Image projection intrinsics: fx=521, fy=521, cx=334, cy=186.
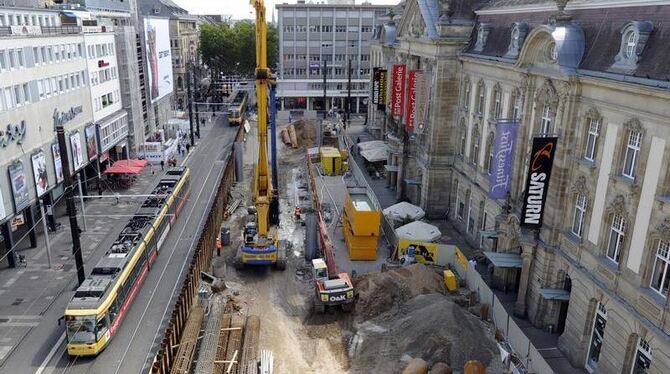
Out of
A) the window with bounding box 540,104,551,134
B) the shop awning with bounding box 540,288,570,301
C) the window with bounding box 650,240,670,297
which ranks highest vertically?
the window with bounding box 540,104,551,134

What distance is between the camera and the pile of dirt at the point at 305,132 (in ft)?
260

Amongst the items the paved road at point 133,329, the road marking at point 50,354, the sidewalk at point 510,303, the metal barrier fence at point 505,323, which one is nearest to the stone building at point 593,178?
the sidewalk at point 510,303

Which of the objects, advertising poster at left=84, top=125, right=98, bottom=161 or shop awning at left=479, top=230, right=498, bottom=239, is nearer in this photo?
shop awning at left=479, top=230, right=498, bottom=239

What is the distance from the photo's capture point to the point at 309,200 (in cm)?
5250

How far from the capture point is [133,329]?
29.4 meters

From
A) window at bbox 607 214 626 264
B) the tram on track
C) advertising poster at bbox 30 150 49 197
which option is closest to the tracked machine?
the tram on track

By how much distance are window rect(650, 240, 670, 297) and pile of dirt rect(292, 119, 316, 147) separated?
60.5 meters

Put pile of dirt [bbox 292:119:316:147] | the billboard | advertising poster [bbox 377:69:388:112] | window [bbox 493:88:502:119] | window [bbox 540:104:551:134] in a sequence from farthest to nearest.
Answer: pile of dirt [bbox 292:119:316:147] → the billboard → advertising poster [bbox 377:69:388:112] → window [bbox 493:88:502:119] → window [bbox 540:104:551:134]

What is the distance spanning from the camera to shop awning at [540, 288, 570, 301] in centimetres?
2656

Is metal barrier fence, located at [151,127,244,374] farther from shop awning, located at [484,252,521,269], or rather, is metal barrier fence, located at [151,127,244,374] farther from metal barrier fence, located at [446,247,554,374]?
shop awning, located at [484,252,521,269]

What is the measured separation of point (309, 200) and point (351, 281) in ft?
65.3

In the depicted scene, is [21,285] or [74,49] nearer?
[21,285]

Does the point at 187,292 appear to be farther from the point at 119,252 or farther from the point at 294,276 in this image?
the point at 294,276

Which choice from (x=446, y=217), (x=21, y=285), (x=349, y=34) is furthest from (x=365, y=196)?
(x=349, y=34)
